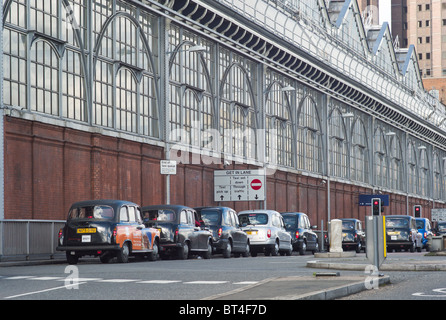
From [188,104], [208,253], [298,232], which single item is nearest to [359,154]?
[188,104]

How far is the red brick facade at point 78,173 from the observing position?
3052cm

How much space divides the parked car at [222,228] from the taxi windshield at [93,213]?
277 inches

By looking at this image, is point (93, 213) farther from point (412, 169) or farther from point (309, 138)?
point (412, 169)

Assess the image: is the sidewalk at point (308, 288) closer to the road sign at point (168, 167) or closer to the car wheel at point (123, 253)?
the car wheel at point (123, 253)

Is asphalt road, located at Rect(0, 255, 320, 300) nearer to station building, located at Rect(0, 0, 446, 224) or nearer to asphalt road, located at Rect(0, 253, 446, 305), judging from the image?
asphalt road, located at Rect(0, 253, 446, 305)

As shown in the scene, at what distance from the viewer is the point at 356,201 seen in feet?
241

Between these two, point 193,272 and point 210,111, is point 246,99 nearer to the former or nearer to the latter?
point 210,111

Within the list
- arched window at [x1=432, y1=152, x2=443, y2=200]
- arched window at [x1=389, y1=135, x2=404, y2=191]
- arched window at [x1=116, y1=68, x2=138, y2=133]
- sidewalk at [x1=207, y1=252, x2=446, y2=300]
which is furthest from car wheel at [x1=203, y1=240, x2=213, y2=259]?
arched window at [x1=432, y1=152, x2=443, y2=200]

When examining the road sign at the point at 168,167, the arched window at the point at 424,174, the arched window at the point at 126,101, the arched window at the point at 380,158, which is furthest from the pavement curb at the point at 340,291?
the arched window at the point at 424,174

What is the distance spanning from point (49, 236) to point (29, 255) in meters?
1.58

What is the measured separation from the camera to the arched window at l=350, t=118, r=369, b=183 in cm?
7294

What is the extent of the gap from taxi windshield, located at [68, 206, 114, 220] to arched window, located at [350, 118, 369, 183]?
48124 millimetres

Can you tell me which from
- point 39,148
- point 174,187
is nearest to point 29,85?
point 39,148

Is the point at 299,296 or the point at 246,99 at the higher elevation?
the point at 246,99
